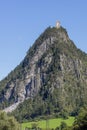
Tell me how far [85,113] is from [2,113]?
1695 centimetres

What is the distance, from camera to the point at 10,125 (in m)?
111

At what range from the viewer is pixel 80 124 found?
373ft

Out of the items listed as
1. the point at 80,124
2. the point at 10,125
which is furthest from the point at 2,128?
the point at 80,124

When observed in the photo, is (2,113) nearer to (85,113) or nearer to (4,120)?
(4,120)

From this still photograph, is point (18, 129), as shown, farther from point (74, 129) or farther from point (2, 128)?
point (74, 129)

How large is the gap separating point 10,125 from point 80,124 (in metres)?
14.1

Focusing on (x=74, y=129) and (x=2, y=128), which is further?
(x=74, y=129)

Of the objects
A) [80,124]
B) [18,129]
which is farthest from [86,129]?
[18,129]

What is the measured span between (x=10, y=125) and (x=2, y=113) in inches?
254

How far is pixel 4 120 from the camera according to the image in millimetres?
112750

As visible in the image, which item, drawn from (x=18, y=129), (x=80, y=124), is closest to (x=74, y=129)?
(x=80, y=124)

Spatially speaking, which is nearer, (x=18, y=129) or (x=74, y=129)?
(x=18, y=129)

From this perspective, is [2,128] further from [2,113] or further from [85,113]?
[85,113]

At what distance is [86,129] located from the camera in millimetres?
111625
